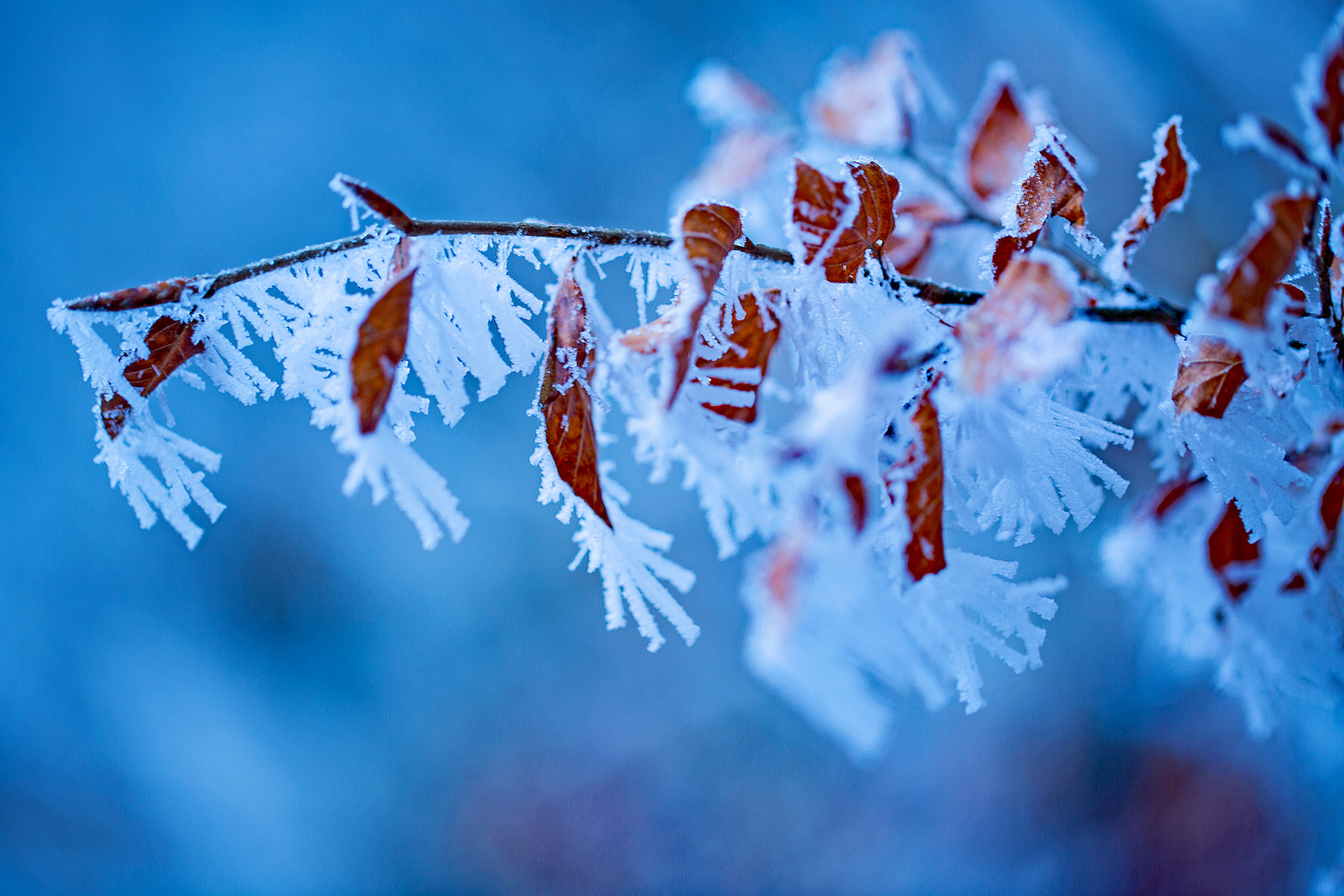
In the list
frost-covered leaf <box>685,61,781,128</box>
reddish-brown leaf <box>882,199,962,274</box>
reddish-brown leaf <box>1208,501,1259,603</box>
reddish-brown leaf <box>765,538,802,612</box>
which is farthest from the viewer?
frost-covered leaf <box>685,61,781,128</box>

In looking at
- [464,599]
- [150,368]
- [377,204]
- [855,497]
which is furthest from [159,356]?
[464,599]

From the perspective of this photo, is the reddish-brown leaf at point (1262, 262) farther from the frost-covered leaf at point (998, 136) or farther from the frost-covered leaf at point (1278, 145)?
the frost-covered leaf at point (998, 136)

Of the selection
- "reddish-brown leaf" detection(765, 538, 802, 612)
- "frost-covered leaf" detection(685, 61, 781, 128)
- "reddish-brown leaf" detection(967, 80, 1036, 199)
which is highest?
"frost-covered leaf" detection(685, 61, 781, 128)

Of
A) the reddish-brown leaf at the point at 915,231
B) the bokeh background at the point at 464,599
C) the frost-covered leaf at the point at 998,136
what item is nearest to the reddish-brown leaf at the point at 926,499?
the reddish-brown leaf at the point at 915,231

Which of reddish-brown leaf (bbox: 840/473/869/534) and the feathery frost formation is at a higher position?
the feathery frost formation

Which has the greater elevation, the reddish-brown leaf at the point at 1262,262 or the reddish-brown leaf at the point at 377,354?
the reddish-brown leaf at the point at 377,354

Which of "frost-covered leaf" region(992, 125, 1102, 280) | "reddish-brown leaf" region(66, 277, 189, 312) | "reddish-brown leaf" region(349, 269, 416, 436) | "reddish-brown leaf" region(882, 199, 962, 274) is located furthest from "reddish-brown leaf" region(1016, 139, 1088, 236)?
"reddish-brown leaf" region(66, 277, 189, 312)

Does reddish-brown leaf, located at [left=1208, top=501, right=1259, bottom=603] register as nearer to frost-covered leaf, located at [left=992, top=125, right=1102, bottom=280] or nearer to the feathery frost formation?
the feathery frost formation

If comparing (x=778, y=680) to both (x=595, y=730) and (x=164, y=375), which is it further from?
(x=595, y=730)
